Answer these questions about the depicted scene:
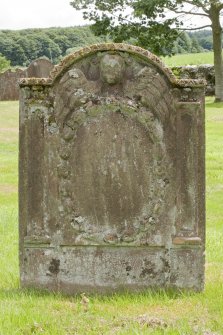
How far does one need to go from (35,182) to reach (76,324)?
59.4 inches

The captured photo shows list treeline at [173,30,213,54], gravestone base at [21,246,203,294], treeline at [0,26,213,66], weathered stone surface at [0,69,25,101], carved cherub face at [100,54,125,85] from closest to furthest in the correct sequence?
carved cherub face at [100,54,125,85]
gravestone base at [21,246,203,294]
weathered stone surface at [0,69,25,101]
treeline at [173,30,213,54]
treeline at [0,26,213,66]

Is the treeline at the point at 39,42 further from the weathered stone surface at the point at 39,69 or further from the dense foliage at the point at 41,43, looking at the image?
the weathered stone surface at the point at 39,69

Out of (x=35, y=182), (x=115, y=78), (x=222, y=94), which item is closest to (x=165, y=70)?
(x=115, y=78)

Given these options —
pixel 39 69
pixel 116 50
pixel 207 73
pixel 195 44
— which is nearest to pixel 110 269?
pixel 116 50

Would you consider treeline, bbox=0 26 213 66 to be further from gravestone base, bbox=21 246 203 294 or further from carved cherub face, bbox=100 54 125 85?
gravestone base, bbox=21 246 203 294

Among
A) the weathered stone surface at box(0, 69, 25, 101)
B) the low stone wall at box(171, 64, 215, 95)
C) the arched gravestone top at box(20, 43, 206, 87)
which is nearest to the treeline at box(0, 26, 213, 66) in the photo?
the weathered stone surface at box(0, 69, 25, 101)

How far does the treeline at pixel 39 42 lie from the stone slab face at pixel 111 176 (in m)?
88.3

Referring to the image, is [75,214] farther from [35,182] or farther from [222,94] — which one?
[222,94]

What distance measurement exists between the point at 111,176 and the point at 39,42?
9340cm

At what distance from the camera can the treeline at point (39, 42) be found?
9562cm

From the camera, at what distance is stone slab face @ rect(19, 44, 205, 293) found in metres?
6.32

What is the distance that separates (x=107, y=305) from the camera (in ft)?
19.9

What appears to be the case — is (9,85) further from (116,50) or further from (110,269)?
(110,269)

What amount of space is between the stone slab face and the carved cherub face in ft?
0.04
